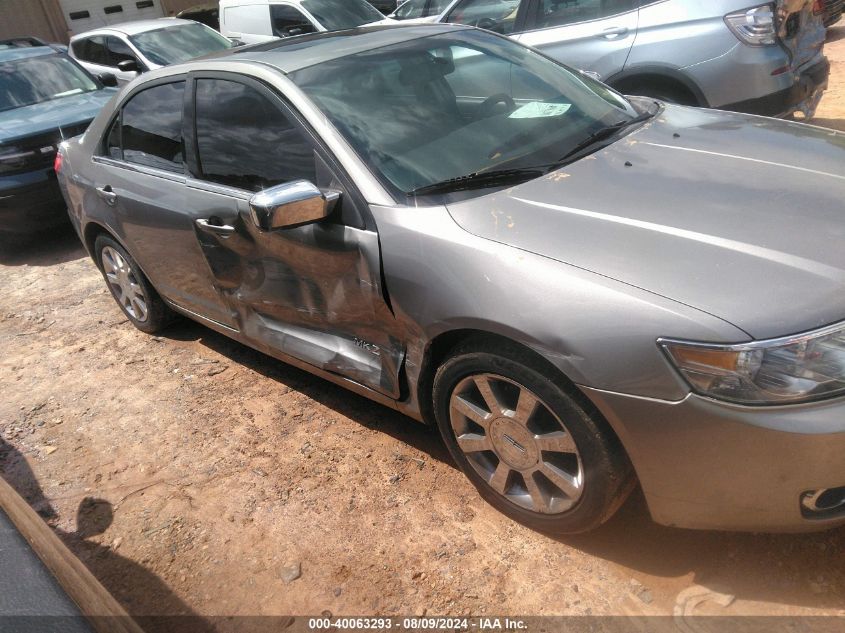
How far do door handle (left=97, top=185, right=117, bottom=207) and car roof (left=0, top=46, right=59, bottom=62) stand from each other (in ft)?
15.5

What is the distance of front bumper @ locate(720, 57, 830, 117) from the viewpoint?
5.04 m

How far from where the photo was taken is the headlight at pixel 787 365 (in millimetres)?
1856

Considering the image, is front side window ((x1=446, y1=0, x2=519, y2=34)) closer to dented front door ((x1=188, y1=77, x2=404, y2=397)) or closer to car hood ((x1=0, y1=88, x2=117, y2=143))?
car hood ((x1=0, y1=88, x2=117, y2=143))

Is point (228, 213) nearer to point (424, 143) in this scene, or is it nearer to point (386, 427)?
point (424, 143)

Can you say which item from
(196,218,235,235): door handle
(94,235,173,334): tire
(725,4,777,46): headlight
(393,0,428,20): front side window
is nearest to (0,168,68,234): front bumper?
(94,235,173,334): tire

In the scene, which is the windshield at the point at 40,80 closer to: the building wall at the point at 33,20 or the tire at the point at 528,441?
the tire at the point at 528,441

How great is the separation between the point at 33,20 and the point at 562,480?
22.2 m

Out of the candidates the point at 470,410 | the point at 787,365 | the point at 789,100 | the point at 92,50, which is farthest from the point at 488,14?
the point at 92,50

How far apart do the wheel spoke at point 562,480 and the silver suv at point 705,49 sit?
3901 millimetres

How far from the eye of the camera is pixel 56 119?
6672 millimetres

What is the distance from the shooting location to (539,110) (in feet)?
Answer: 10.3

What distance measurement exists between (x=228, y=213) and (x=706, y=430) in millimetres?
2201

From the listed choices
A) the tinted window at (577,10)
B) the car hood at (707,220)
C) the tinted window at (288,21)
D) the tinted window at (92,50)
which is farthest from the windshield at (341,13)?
the car hood at (707,220)

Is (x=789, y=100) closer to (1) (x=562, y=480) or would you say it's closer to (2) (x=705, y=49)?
(2) (x=705, y=49)
